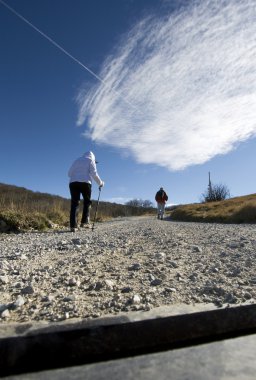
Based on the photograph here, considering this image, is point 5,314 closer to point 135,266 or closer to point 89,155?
point 135,266

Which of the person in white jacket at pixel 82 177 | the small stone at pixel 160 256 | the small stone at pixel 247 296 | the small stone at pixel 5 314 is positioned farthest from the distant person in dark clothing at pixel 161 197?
the small stone at pixel 5 314

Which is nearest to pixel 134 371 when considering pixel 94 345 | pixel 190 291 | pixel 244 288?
pixel 94 345

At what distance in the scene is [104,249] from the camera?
5.17 m

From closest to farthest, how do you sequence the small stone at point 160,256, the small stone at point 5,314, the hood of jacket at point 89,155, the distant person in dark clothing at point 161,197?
the small stone at point 5,314 → the small stone at point 160,256 → the hood of jacket at point 89,155 → the distant person in dark clothing at point 161,197

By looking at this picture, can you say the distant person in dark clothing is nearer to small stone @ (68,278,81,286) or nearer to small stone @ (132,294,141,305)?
small stone @ (68,278,81,286)

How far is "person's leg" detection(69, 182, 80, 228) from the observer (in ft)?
31.6

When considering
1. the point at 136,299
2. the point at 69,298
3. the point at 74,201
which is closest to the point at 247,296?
the point at 136,299

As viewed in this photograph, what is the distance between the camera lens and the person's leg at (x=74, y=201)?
31.6 ft

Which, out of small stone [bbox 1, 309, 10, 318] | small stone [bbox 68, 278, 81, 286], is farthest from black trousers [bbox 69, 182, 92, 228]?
small stone [bbox 1, 309, 10, 318]

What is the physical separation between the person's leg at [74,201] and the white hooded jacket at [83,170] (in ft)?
0.54

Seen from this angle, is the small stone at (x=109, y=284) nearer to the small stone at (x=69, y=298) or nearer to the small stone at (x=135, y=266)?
the small stone at (x=69, y=298)

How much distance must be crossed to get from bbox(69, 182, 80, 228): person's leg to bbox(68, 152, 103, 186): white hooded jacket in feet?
0.54

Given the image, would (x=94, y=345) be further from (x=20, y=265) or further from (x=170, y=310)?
(x=20, y=265)

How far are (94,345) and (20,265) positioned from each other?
8.01ft
